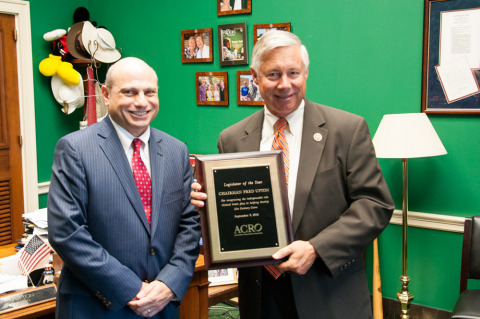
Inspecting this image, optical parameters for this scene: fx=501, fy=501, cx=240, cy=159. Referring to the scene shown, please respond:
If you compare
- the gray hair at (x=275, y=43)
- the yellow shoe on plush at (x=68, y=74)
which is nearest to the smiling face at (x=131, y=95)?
the gray hair at (x=275, y=43)

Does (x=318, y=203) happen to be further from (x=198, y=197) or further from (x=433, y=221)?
(x=433, y=221)

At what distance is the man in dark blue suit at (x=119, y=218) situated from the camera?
1631mm

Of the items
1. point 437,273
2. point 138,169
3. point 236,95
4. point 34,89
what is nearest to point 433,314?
point 437,273

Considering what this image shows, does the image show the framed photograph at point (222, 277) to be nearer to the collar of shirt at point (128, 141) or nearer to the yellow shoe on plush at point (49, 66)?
the collar of shirt at point (128, 141)

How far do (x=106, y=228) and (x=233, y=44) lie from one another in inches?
105

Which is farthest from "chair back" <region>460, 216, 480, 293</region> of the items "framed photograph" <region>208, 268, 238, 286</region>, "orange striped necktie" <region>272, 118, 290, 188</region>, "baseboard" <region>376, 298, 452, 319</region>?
"orange striped necktie" <region>272, 118, 290, 188</region>

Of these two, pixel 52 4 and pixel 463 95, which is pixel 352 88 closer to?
pixel 463 95

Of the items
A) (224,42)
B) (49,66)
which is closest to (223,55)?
(224,42)

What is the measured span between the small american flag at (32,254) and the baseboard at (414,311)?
2.35 metres

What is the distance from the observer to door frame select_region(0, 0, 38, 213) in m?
4.56

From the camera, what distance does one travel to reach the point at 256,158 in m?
1.61

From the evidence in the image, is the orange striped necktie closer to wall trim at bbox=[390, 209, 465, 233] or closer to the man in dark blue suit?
the man in dark blue suit

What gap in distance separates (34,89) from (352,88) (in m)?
2.98

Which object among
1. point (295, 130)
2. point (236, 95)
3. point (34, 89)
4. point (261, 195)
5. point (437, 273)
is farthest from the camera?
point (34, 89)
